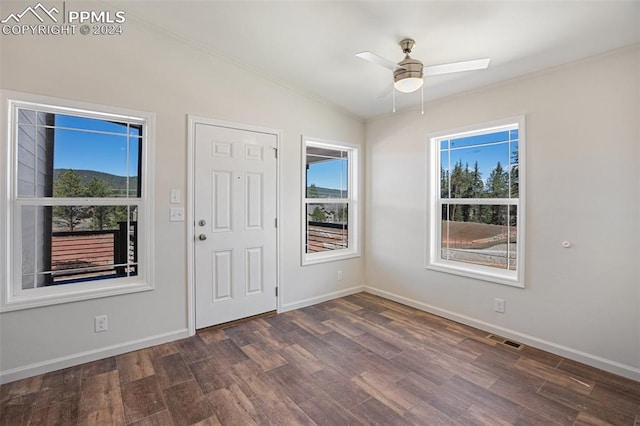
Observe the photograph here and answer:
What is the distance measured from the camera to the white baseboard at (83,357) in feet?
7.30

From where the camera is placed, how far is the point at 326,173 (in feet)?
13.7

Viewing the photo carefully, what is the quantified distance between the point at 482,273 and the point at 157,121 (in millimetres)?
3551

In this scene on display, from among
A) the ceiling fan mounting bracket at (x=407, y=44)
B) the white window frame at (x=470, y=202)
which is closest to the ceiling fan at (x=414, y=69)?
the ceiling fan mounting bracket at (x=407, y=44)

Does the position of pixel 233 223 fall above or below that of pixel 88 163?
below

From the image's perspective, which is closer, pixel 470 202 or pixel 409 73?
pixel 409 73

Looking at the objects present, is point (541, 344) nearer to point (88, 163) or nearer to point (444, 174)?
point (444, 174)

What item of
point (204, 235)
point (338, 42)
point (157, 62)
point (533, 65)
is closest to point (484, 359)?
point (533, 65)

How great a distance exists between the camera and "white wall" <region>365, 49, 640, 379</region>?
2.29m

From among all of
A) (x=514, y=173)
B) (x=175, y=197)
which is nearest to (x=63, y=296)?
(x=175, y=197)

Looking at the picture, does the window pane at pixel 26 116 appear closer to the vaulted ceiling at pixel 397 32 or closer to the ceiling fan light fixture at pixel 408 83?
the vaulted ceiling at pixel 397 32

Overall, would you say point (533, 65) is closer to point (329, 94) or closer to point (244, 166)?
point (329, 94)

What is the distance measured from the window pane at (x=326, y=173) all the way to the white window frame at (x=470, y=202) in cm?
122

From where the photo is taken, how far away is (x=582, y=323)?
2508 mm

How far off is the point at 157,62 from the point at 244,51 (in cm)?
81
